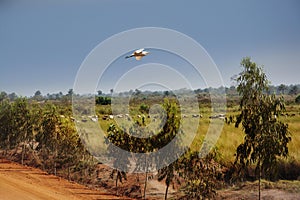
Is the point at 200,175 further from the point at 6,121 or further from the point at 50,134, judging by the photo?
the point at 6,121

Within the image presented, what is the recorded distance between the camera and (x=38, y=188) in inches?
376

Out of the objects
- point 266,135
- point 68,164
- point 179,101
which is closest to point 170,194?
point 179,101

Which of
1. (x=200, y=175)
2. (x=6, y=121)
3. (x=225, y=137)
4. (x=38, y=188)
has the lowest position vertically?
(x=38, y=188)

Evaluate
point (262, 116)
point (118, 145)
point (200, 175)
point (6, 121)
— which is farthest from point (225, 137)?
point (6, 121)

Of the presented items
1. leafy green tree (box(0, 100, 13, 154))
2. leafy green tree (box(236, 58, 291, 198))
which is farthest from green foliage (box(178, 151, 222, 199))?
leafy green tree (box(0, 100, 13, 154))

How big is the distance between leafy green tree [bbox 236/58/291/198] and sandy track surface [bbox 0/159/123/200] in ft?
17.0

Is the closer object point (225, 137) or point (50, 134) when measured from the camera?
point (50, 134)

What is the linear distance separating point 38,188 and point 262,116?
7.08 metres

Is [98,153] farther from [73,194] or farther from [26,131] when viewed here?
[26,131]

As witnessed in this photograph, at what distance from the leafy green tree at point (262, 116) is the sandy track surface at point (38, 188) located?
17.0ft

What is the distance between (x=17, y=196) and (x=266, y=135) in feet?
21.3

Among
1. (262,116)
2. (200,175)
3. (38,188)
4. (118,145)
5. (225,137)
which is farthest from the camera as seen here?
(225,137)

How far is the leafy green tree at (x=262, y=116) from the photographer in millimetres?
7027

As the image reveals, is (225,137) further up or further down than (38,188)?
further up
